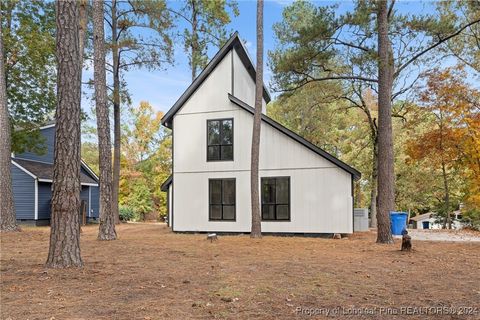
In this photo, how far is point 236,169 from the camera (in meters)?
15.4

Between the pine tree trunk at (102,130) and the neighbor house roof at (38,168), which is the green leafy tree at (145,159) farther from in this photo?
the pine tree trunk at (102,130)

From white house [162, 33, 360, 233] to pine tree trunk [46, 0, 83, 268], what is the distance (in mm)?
9397

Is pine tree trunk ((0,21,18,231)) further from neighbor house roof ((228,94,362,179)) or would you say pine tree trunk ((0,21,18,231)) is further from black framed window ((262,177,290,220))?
black framed window ((262,177,290,220))

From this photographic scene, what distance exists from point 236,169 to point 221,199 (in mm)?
1400

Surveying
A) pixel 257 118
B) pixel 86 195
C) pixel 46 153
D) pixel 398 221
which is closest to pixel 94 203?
pixel 86 195

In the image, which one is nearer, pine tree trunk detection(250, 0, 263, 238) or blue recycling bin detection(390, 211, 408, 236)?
pine tree trunk detection(250, 0, 263, 238)

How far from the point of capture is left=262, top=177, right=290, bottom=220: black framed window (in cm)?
1479

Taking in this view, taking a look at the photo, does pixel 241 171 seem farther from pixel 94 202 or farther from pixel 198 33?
pixel 94 202

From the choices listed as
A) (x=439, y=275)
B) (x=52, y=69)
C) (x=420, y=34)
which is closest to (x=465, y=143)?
(x=420, y=34)

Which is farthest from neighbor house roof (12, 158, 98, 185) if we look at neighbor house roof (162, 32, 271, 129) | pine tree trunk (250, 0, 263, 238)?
pine tree trunk (250, 0, 263, 238)

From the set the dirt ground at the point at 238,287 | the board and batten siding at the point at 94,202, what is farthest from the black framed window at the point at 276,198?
the board and batten siding at the point at 94,202

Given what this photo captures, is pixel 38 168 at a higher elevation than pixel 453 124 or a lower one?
lower

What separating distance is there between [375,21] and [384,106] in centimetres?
334

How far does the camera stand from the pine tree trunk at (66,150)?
5.98 metres
